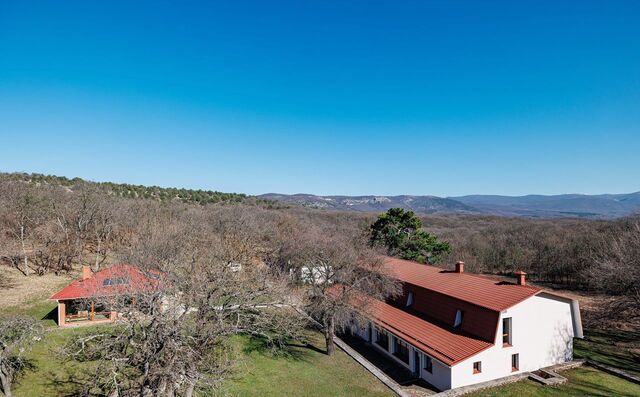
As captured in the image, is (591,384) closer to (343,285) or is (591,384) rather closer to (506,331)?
(506,331)

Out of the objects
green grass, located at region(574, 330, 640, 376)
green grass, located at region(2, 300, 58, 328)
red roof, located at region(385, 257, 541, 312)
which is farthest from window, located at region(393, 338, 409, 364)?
green grass, located at region(2, 300, 58, 328)

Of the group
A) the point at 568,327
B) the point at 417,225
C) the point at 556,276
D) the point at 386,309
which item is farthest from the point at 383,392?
the point at 556,276

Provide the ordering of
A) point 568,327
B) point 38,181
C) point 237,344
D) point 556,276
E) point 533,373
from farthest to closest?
point 38,181
point 556,276
point 237,344
point 568,327
point 533,373

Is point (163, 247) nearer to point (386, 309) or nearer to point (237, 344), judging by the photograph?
point (237, 344)

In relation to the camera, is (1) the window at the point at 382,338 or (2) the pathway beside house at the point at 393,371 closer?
(2) the pathway beside house at the point at 393,371

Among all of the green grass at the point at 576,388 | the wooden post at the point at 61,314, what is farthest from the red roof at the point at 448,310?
the wooden post at the point at 61,314

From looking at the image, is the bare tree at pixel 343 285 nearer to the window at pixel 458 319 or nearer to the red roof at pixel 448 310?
the red roof at pixel 448 310

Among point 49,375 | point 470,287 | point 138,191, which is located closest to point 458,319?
point 470,287

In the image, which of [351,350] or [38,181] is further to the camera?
[38,181]
